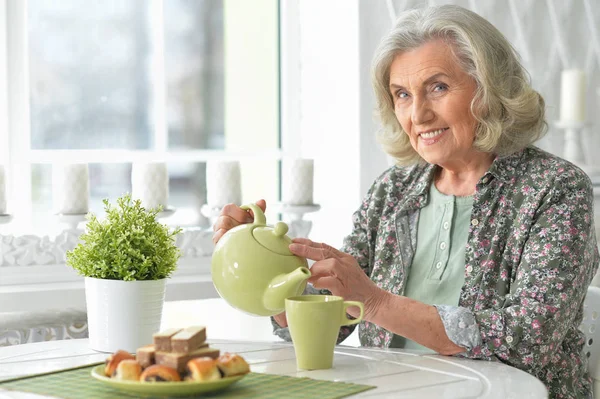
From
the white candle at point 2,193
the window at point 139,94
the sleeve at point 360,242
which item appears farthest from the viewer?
the window at point 139,94

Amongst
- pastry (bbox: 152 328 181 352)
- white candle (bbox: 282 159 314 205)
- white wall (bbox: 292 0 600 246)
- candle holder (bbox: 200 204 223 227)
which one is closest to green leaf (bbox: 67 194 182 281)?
pastry (bbox: 152 328 181 352)

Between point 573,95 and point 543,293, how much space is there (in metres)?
1.40

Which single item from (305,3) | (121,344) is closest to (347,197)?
(305,3)

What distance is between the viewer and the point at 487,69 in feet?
5.78

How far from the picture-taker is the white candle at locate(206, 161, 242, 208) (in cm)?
242

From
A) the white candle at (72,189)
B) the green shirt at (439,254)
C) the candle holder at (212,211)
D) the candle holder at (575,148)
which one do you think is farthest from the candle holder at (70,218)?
the candle holder at (575,148)

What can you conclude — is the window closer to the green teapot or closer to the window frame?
the window frame

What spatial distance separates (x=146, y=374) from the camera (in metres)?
1.12

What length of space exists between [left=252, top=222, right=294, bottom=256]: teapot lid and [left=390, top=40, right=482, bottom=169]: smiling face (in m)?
0.52

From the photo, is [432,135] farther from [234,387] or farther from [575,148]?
[575,148]

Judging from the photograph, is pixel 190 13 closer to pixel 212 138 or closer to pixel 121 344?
pixel 212 138

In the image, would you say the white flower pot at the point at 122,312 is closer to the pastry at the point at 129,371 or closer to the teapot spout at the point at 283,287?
the teapot spout at the point at 283,287

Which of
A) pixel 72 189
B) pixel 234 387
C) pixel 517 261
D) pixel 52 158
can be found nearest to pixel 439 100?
pixel 517 261

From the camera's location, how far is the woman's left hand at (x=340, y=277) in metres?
1.46
